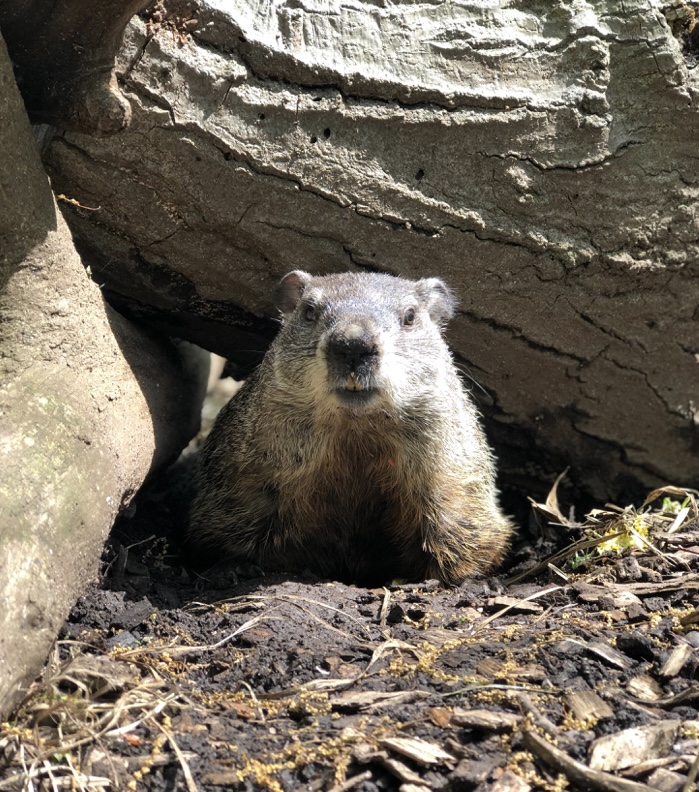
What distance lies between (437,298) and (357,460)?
3.63ft

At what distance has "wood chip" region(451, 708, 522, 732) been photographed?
3061 mm

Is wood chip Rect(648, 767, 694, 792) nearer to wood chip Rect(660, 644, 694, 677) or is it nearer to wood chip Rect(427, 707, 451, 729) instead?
wood chip Rect(660, 644, 694, 677)

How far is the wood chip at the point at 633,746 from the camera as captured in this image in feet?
9.57

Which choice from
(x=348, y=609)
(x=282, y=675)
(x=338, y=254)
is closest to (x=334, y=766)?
(x=282, y=675)

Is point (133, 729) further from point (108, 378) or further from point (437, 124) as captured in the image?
point (437, 124)

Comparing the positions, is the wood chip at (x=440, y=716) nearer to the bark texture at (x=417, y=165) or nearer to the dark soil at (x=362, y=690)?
the dark soil at (x=362, y=690)

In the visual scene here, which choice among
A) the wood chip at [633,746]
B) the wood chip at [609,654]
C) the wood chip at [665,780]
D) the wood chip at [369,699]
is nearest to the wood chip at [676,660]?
the wood chip at [609,654]

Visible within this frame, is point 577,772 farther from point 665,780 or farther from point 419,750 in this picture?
point 419,750

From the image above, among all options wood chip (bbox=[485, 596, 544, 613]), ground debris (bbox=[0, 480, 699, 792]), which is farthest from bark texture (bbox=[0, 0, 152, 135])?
wood chip (bbox=[485, 596, 544, 613])

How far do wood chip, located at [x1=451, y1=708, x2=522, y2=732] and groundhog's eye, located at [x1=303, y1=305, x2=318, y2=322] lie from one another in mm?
2405

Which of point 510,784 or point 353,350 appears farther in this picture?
point 353,350

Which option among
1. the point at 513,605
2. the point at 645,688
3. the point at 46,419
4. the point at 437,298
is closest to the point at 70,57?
the point at 46,419

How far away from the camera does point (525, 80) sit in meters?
4.86

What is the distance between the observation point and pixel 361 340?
167 inches
